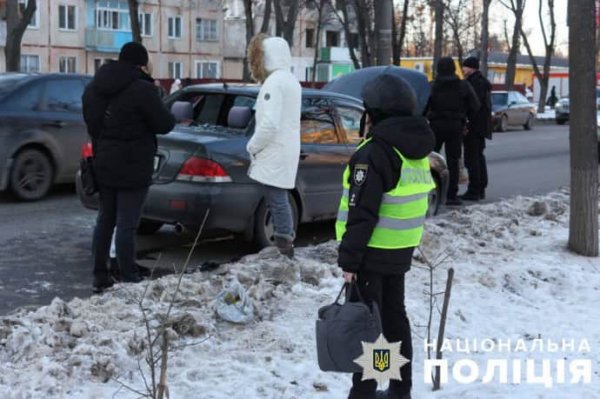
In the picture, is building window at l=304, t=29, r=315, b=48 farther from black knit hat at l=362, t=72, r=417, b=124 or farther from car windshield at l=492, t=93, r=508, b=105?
black knit hat at l=362, t=72, r=417, b=124

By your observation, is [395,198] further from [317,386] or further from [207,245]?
[207,245]

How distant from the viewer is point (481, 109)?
37.4 ft

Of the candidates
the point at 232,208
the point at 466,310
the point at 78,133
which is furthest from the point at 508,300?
the point at 78,133

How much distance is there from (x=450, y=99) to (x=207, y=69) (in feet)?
188

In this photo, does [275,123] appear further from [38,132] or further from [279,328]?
[38,132]

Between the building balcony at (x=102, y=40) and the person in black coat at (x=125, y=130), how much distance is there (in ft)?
178

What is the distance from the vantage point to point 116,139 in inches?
248

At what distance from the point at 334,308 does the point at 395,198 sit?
23.5 inches

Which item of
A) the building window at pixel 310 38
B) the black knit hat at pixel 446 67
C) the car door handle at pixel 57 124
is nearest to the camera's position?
the black knit hat at pixel 446 67

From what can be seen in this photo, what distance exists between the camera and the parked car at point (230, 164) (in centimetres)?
757

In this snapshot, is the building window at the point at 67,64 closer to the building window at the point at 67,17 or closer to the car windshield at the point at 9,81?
the building window at the point at 67,17

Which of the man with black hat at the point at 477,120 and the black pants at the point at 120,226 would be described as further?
the man with black hat at the point at 477,120

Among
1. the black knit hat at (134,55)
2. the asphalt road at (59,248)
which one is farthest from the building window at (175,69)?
the black knit hat at (134,55)

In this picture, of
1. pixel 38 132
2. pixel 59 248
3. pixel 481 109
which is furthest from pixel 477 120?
pixel 59 248
